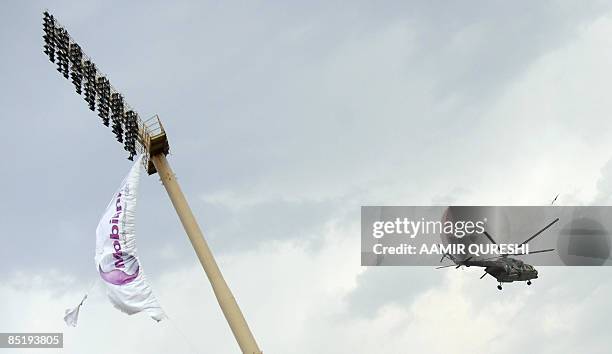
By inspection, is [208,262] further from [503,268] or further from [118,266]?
[503,268]

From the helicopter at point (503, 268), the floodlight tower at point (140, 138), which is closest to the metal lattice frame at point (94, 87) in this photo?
the floodlight tower at point (140, 138)

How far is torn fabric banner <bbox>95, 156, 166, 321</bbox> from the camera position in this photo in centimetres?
3775

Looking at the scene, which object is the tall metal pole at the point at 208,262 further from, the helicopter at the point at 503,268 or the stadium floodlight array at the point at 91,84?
the helicopter at the point at 503,268

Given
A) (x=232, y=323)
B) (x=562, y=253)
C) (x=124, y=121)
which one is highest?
(x=124, y=121)

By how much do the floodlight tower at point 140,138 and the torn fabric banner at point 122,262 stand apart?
164 inches

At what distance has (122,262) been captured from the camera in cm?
3866

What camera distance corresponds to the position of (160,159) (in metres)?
45.9

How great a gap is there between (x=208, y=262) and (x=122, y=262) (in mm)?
6164

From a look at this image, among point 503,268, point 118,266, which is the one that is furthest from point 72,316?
point 503,268

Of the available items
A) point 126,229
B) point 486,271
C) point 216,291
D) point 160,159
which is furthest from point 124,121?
point 486,271

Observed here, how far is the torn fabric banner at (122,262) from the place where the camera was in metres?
37.8

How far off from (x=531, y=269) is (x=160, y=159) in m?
37.4

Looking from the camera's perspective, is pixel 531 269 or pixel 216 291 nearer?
pixel 216 291

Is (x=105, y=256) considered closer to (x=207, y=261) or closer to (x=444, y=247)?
(x=207, y=261)
